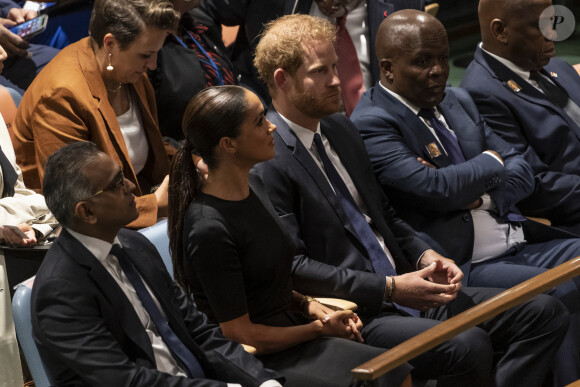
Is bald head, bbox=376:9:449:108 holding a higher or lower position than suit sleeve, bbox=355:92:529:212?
higher

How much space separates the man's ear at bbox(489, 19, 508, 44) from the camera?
378cm

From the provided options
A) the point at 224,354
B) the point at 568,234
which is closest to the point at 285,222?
the point at 224,354

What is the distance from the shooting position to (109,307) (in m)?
2.29

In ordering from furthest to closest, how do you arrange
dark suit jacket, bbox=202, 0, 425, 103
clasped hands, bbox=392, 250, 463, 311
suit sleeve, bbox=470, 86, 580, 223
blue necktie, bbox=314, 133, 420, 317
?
dark suit jacket, bbox=202, 0, 425, 103 < suit sleeve, bbox=470, 86, 580, 223 < blue necktie, bbox=314, 133, 420, 317 < clasped hands, bbox=392, 250, 463, 311

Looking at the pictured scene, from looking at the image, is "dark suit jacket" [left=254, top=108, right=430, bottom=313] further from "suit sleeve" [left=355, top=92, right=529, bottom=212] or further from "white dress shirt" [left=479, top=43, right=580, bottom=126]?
"white dress shirt" [left=479, top=43, right=580, bottom=126]

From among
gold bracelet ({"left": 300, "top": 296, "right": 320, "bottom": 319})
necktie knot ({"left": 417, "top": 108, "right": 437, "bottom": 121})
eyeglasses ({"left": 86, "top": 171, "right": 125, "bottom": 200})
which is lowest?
gold bracelet ({"left": 300, "top": 296, "right": 320, "bottom": 319})

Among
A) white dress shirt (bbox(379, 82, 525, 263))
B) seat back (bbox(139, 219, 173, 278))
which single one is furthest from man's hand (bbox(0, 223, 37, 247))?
white dress shirt (bbox(379, 82, 525, 263))

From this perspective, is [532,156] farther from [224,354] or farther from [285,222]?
[224,354]

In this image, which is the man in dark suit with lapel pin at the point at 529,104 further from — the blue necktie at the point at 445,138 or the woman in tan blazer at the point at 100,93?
the woman in tan blazer at the point at 100,93

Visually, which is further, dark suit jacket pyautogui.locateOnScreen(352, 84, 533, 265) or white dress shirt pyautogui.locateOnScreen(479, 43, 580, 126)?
white dress shirt pyautogui.locateOnScreen(479, 43, 580, 126)

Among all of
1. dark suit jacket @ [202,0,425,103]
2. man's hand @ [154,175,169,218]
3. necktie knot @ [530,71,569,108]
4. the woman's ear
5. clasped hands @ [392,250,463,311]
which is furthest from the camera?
dark suit jacket @ [202,0,425,103]

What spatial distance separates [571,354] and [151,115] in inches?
68.3

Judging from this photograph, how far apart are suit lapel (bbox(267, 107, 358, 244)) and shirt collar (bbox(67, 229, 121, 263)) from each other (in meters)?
0.80

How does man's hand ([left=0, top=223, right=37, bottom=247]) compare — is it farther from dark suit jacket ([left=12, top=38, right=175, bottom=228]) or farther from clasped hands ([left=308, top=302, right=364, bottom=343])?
clasped hands ([left=308, top=302, right=364, bottom=343])
